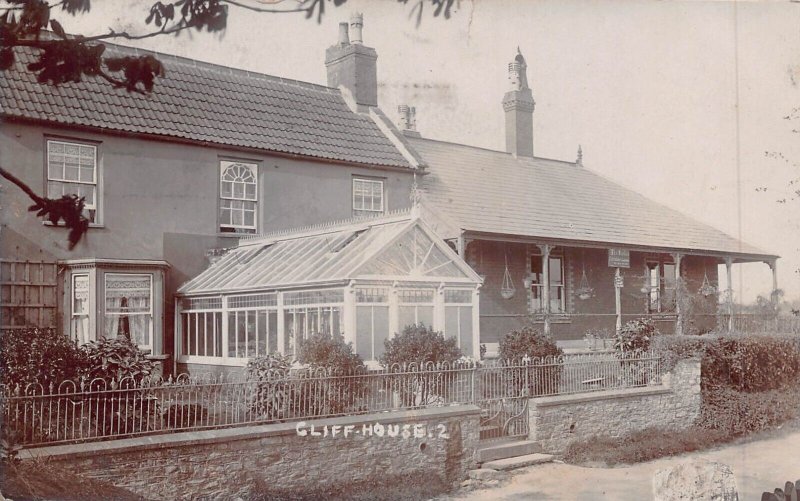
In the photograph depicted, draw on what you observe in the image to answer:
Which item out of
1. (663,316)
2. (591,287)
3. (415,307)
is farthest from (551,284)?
(415,307)

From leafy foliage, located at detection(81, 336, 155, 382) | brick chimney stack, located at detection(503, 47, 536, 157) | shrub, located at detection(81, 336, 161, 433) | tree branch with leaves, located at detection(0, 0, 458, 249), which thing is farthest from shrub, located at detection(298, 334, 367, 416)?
brick chimney stack, located at detection(503, 47, 536, 157)

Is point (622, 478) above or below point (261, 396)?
below

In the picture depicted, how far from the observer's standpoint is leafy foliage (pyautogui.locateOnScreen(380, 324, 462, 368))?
1264 cm

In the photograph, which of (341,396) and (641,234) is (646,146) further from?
(641,234)

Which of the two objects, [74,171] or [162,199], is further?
[162,199]

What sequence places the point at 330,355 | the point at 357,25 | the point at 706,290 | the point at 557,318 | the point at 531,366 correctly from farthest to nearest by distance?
the point at 706,290, the point at 557,318, the point at 531,366, the point at 330,355, the point at 357,25

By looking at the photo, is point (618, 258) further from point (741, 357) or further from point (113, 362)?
point (113, 362)

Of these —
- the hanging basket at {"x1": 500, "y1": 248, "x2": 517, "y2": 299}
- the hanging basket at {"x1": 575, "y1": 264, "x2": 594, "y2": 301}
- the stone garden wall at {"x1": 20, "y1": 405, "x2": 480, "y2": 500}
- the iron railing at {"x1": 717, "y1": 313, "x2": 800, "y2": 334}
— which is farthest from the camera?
the hanging basket at {"x1": 575, "y1": 264, "x2": 594, "y2": 301}

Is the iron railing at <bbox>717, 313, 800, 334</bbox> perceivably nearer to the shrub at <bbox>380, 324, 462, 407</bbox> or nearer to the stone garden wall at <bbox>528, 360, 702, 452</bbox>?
the stone garden wall at <bbox>528, 360, 702, 452</bbox>

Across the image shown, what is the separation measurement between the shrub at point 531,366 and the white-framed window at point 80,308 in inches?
300

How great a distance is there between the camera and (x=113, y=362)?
10.7 m

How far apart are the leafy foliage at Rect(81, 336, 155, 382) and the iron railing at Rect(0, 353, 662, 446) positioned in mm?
165

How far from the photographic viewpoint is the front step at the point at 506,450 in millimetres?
11930

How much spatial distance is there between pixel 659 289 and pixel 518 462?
42.8 ft
